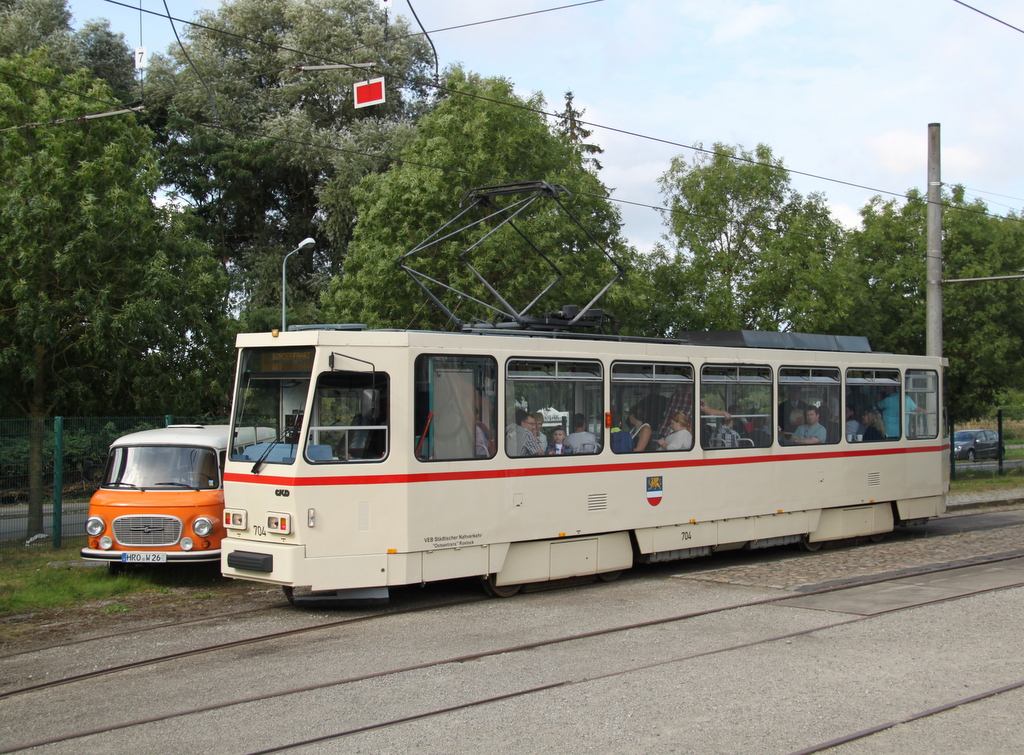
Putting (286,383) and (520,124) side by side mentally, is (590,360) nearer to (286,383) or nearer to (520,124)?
(286,383)

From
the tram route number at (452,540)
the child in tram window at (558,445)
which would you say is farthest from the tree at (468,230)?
the tram route number at (452,540)

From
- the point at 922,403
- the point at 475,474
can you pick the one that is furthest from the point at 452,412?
the point at 922,403

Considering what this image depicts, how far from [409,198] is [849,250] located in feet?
45.1

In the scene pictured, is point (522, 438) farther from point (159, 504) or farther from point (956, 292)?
point (956, 292)

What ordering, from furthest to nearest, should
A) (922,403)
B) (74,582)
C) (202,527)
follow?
(922,403) < (74,582) < (202,527)

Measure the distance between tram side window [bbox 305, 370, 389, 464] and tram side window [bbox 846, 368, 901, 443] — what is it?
788cm

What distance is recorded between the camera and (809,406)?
14.2 metres

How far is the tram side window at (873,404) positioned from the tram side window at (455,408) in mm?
6687

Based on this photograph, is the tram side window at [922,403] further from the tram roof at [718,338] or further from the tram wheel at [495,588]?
the tram wheel at [495,588]

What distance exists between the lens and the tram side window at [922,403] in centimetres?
1595

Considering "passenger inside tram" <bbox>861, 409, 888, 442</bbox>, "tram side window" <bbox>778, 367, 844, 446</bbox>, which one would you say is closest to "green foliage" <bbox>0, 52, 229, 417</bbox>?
"tram side window" <bbox>778, 367, 844, 446</bbox>

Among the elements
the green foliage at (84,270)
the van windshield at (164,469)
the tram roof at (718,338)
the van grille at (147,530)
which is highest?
the green foliage at (84,270)

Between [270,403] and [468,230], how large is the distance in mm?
13461

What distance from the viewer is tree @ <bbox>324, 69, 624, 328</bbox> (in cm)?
2212
